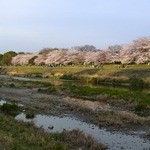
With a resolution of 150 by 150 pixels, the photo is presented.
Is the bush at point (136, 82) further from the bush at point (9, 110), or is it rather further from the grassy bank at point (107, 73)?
the bush at point (9, 110)

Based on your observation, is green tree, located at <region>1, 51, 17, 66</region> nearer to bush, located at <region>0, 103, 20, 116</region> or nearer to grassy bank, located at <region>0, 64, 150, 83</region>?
grassy bank, located at <region>0, 64, 150, 83</region>

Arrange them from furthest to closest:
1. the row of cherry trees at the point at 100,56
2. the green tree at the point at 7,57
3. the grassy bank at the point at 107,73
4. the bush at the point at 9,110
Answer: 1. the green tree at the point at 7,57
2. the row of cherry trees at the point at 100,56
3. the grassy bank at the point at 107,73
4. the bush at the point at 9,110

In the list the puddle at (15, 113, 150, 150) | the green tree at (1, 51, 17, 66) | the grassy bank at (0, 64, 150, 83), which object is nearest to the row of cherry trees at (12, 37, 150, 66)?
the green tree at (1, 51, 17, 66)

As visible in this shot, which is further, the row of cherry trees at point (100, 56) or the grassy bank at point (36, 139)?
the row of cherry trees at point (100, 56)

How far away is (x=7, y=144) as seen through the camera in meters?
13.3

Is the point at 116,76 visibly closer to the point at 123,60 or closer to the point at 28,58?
the point at 123,60

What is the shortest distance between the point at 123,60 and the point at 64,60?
1753 inches

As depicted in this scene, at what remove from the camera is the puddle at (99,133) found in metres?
17.8

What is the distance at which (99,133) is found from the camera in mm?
20438

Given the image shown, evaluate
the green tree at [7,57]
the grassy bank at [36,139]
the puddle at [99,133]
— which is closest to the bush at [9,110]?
the puddle at [99,133]

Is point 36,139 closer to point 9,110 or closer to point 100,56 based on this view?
point 9,110

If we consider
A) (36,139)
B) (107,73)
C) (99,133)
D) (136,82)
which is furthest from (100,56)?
(36,139)

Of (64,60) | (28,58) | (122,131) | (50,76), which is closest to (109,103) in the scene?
(122,131)

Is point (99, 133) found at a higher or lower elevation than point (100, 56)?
lower
